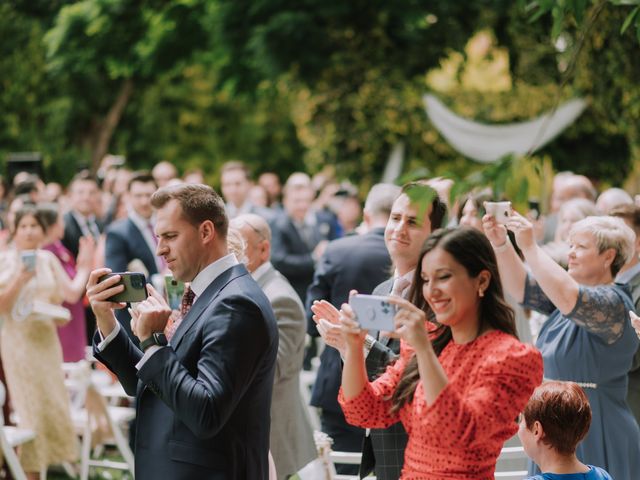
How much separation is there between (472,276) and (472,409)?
412 millimetres

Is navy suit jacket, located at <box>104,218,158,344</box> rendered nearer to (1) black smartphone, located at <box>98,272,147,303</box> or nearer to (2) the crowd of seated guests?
(2) the crowd of seated guests

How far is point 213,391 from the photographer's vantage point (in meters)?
3.54

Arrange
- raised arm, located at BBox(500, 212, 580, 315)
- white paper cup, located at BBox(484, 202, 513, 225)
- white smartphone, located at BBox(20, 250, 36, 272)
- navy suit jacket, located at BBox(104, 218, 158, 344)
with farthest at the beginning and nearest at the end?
navy suit jacket, located at BBox(104, 218, 158, 344), white smartphone, located at BBox(20, 250, 36, 272), white paper cup, located at BBox(484, 202, 513, 225), raised arm, located at BBox(500, 212, 580, 315)

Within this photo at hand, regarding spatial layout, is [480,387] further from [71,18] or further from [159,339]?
[71,18]

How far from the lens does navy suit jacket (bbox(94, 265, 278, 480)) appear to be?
Answer: 354 cm

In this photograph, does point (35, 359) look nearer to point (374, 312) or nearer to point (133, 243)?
point (133, 243)

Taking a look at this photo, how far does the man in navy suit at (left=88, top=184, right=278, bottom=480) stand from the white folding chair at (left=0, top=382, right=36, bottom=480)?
2.13 m

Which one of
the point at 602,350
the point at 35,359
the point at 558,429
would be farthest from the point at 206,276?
the point at 35,359

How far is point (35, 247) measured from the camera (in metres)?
7.28

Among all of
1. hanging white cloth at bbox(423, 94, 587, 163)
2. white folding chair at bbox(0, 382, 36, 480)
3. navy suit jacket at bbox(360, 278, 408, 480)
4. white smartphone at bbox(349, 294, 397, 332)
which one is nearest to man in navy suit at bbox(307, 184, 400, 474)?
white folding chair at bbox(0, 382, 36, 480)

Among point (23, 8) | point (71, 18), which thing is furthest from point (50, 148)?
point (71, 18)

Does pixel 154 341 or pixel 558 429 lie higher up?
pixel 154 341

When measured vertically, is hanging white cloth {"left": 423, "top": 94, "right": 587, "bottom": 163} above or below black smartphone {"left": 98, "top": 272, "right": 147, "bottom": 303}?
above

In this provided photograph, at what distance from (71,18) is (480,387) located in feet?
42.6
